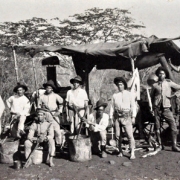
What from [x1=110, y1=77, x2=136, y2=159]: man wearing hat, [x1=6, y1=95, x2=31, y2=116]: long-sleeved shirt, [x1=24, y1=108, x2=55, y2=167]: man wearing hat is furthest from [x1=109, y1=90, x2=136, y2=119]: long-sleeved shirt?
[x1=6, y1=95, x2=31, y2=116]: long-sleeved shirt

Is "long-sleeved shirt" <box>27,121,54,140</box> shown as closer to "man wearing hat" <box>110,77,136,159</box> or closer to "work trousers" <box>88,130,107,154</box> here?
"work trousers" <box>88,130,107,154</box>

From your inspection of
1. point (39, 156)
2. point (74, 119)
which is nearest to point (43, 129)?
point (39, 156)

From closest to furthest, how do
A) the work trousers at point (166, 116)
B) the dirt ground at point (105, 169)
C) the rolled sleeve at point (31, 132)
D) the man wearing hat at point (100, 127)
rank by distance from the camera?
the dirt ground at point (105, 169), the rolled sleeve at point (31, 132), the man wearing hat at point (100, 127), the work trousers at point (166, 116)

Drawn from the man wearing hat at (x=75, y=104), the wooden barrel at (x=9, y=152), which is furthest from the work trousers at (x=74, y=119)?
the wooden barrel at (x=9, y=152)

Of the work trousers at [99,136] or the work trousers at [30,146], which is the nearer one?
the work trousers at [30,146]

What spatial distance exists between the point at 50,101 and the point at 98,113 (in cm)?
118

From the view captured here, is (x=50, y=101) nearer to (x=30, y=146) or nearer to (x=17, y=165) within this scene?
(x=30, y=146)

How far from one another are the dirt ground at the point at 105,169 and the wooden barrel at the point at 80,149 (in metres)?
0.12

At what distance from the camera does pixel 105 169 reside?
589cm

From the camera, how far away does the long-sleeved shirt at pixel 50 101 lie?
22.9 feet

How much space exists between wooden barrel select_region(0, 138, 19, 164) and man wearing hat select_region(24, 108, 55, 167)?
0.40 metres

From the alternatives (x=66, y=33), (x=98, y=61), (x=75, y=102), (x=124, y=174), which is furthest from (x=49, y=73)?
(x=66, y=33)

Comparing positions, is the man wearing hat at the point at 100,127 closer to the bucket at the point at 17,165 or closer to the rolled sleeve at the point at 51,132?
the rolled sleeve at the point at 51,132

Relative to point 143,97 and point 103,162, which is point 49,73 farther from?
point 103,162
